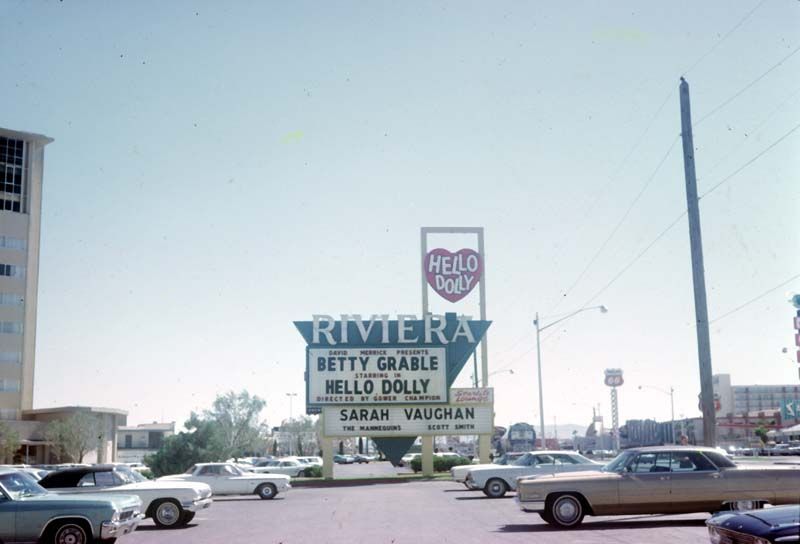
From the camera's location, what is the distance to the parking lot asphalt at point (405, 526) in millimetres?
15570

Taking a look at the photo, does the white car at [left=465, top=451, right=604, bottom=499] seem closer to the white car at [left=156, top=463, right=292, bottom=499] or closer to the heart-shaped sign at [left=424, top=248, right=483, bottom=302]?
the white car at [left=156, top=463, right=292, bottom=499]

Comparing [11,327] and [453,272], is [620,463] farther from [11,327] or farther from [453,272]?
[11,327]

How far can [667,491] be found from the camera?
17375mm

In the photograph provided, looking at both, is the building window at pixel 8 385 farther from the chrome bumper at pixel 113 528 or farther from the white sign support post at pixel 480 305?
the chrome bumper at pixel 113 528

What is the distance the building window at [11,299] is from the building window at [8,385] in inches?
282

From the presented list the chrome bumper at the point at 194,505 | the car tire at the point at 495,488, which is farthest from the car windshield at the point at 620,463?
the car tire at the point at 495,488

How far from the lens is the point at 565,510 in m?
17.6

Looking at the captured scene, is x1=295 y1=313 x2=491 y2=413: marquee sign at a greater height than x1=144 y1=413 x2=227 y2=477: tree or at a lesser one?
greater

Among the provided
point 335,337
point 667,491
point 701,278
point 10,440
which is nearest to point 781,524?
point 667,491

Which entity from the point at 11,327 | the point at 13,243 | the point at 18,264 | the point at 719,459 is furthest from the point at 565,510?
the point at 13,243

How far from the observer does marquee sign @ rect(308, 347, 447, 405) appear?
147ft

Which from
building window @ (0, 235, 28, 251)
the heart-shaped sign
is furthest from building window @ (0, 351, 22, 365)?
the heart-shaped sign

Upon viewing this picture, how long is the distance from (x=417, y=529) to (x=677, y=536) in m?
5.06

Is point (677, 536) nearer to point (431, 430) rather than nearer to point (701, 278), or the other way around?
point (701, 278)
